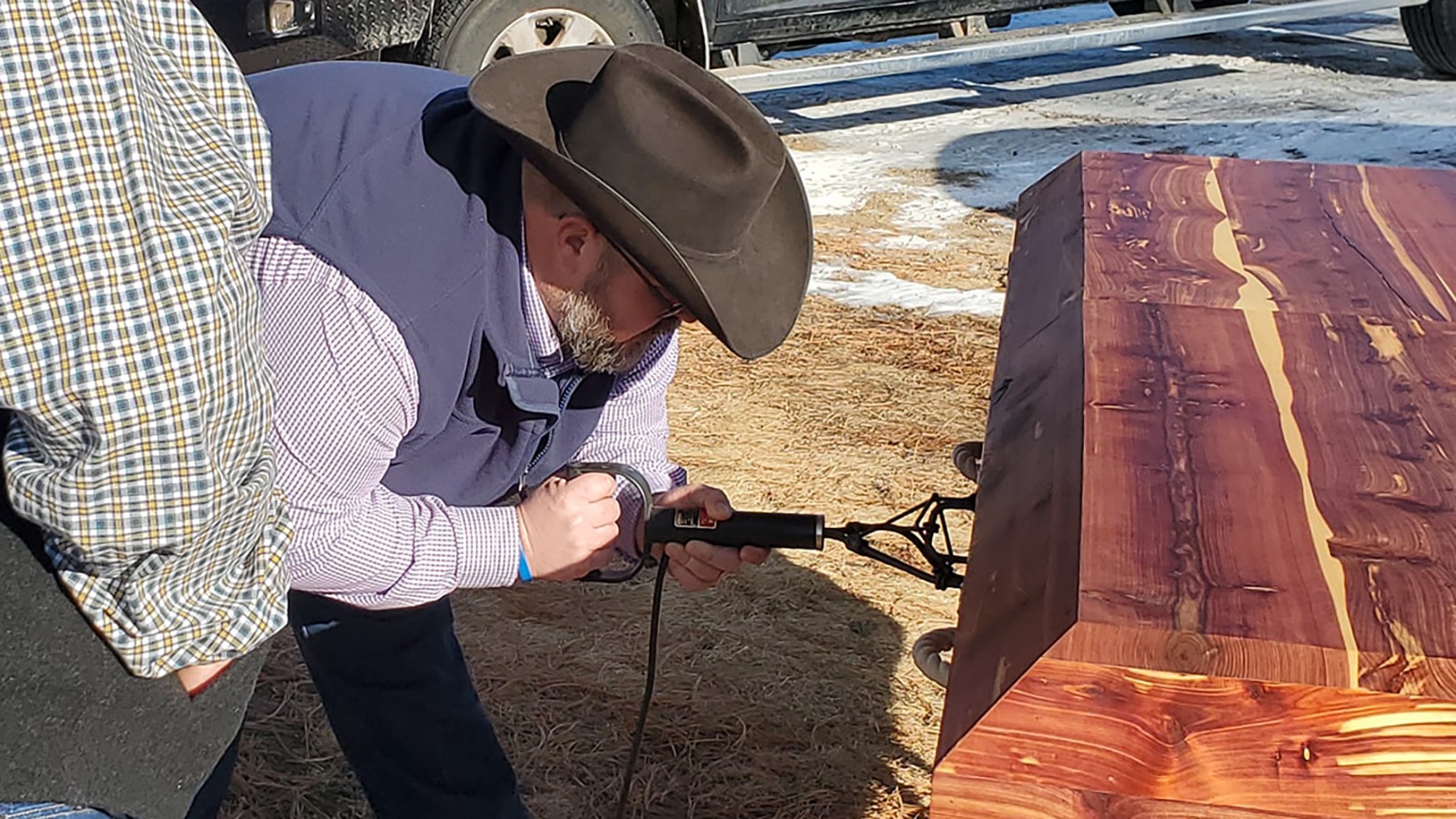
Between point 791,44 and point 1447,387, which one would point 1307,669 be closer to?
point 1447,387

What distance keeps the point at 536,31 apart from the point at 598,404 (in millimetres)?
4298

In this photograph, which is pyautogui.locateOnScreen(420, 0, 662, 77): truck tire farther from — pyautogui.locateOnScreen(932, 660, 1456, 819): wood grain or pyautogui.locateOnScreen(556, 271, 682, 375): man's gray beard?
pyautogui.locateOnScreen(932, 660, 1456, 819): wood grain

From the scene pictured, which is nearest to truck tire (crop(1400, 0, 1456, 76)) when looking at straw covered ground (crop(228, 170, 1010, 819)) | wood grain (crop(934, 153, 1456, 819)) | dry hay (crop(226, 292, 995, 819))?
straw covered ground (crop(228, 170, 1010, 819))

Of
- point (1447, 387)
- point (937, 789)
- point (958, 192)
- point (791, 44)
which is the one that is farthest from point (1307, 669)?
point (791, 44)

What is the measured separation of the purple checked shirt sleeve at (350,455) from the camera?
5.39 ft

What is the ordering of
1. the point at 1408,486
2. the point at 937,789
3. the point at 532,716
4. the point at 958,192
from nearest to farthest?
the point at 937,789
the point at 1408,486
the point at 532,716
the point at 958,192

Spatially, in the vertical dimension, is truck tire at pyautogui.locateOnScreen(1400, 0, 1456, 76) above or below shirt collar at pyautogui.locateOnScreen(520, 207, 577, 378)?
below

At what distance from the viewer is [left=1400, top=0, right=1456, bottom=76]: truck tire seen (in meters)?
8.82

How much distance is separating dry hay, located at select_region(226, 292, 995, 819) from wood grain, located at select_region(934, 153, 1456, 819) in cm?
122

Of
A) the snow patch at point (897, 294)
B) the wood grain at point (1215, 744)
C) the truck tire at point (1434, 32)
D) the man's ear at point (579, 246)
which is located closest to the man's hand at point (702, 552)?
the man's ear at point (579, 246)

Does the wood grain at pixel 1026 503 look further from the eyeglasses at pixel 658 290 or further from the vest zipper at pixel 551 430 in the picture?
the vest zipper at pixel 551 430

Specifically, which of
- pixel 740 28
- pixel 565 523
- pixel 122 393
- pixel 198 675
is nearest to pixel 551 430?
pixel 565 523

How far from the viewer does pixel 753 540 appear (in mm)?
2195

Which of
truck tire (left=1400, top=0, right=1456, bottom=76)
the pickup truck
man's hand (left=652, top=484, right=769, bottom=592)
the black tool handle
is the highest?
the black tool handle
